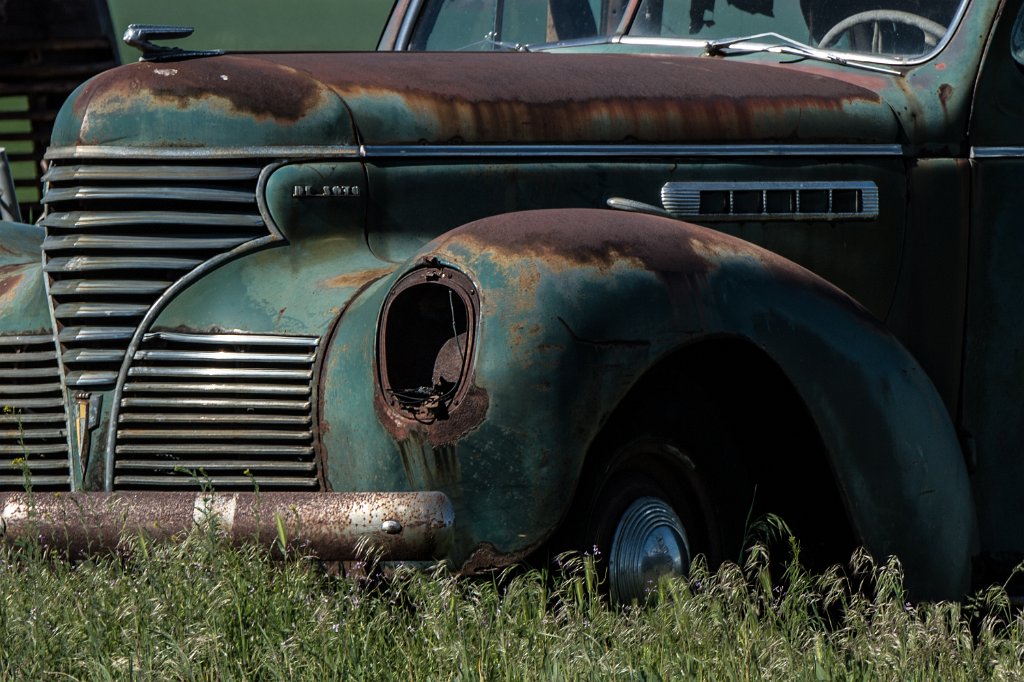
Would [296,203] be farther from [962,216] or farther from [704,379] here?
[962,216]

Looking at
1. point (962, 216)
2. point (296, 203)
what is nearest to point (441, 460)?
point (296, 203)

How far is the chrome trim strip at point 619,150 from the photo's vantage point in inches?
138

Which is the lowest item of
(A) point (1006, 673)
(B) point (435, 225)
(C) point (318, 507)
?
(A) point (1006, 673)

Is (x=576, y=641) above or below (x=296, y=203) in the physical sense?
below

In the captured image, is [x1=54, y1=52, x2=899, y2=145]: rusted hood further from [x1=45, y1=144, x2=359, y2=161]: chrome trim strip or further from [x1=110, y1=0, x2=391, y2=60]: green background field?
[x1=110, y1=0, x2=391, y2=60]: green background field

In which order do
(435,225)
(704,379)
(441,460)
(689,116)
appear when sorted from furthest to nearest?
(689,116)
(435,225)
(704,379)
(441,460)

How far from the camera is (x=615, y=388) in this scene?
290 centimetres

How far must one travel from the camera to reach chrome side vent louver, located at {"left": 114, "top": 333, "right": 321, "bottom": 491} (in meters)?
3.08

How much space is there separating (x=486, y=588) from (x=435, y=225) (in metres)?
1.04

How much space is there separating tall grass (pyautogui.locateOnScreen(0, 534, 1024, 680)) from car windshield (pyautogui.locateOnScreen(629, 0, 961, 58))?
66.7 inches

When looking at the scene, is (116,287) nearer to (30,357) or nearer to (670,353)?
(30,357)

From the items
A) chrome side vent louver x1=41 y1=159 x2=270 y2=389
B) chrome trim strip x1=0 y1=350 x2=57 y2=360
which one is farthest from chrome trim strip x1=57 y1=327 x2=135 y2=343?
chrome trim strip x1=0 y1=350 x2=57 y2=360

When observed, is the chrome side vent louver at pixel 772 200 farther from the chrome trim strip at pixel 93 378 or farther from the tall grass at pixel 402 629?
the chrome trim strip at pixel 93 378

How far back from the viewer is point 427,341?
299 cm
